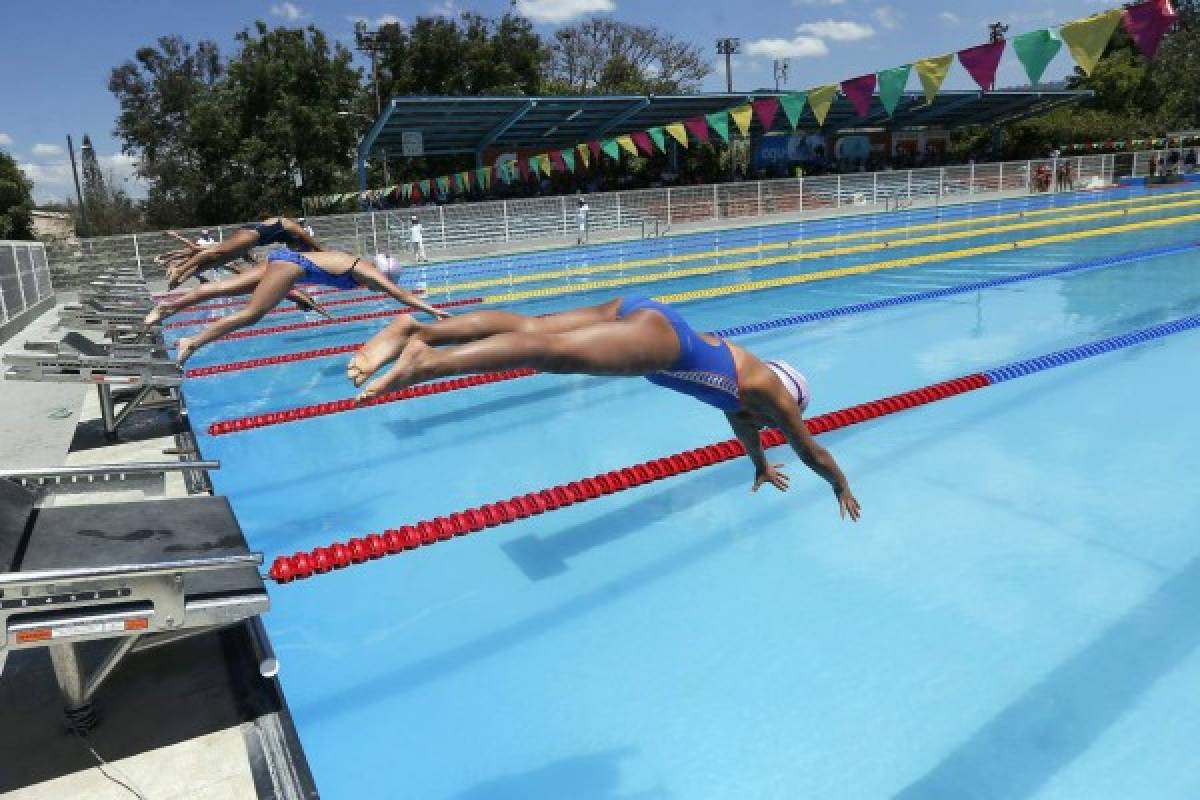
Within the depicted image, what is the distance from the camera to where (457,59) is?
3541 cm

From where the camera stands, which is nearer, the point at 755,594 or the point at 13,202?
the point at 755,594

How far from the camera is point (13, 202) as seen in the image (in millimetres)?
24484

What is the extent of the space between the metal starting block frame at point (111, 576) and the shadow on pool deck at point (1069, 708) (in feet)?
8.05

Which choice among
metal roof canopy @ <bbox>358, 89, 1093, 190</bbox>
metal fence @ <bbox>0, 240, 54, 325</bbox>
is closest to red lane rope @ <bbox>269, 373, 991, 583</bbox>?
metal fence @ <bbox>0, 240, 54, 325</bbox>

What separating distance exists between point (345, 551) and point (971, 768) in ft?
8.56

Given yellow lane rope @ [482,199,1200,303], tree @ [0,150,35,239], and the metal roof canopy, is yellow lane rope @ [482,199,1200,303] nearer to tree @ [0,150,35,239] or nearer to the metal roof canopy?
the metal roof canopy

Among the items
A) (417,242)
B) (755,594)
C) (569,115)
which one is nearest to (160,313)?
(755,594)

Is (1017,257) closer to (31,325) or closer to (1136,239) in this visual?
(1136,239)

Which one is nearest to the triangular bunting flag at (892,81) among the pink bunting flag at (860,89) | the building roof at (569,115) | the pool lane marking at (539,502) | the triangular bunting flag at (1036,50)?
the pink bunting flag at (860,89)

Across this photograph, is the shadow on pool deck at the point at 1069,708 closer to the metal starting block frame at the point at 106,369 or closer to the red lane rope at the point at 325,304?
the metal starting block frame at the point at 106,369

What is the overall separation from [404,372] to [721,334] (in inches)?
278

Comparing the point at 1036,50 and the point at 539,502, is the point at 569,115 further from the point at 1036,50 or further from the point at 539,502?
the point at 539,502

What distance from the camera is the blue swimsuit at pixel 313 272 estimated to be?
6.52 m

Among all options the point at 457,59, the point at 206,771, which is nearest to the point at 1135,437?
the point at 206,771
